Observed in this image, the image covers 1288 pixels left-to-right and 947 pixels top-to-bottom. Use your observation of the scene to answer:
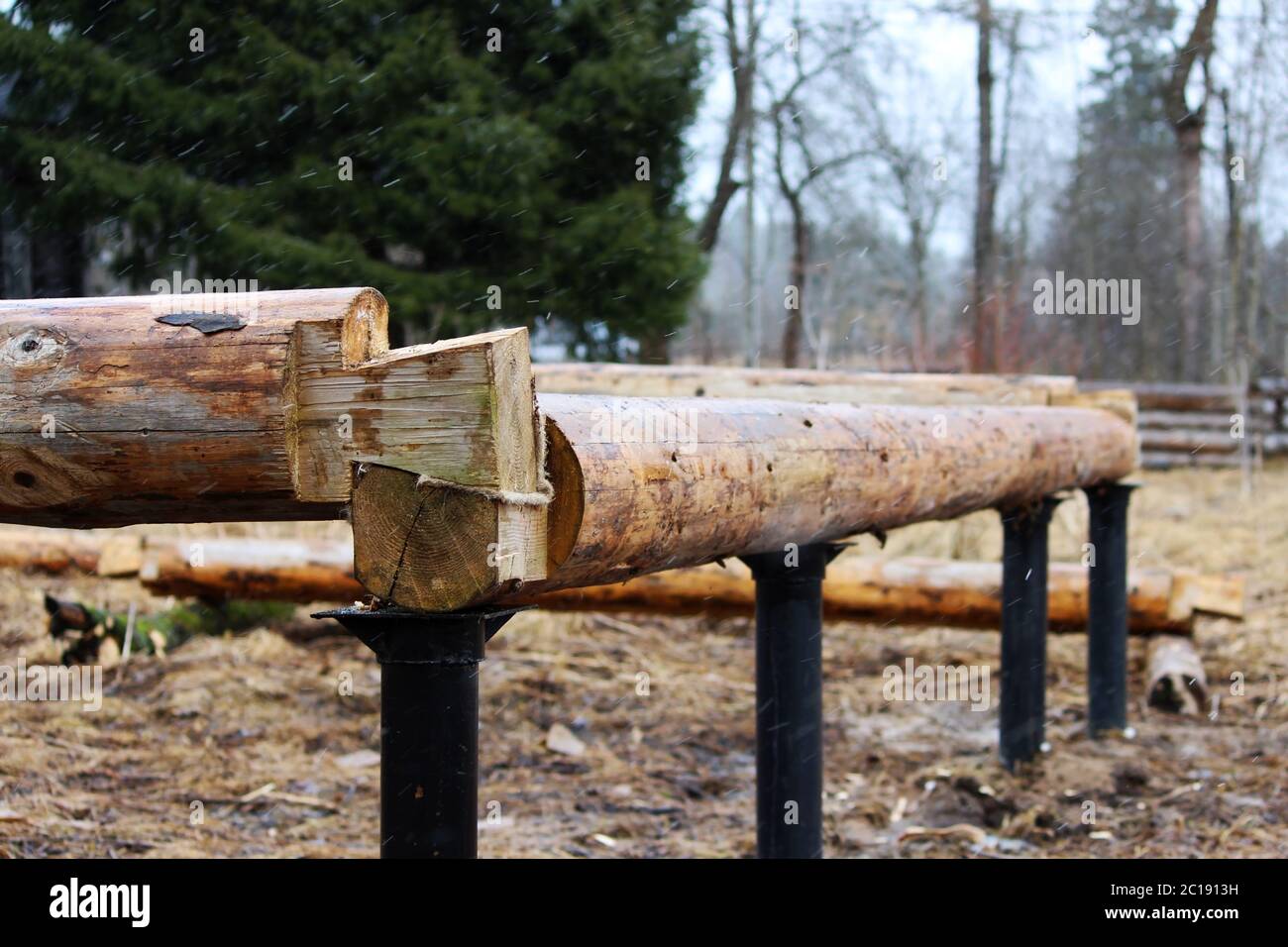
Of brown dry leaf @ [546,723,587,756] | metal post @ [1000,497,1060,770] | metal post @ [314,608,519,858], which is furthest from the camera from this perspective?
brown dry leaf @ [546,723,587,756]

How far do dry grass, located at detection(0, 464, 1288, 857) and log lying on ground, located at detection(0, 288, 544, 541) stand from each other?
2.50 meters

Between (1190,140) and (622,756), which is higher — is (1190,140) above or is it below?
above

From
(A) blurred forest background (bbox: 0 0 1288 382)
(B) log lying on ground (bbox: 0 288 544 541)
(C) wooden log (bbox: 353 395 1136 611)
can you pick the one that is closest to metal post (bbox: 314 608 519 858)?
(C) wooden log (bbox: 353 395 1136 611)

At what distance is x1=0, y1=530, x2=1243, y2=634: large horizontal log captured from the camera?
6680mm

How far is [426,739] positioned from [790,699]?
175 centimetres

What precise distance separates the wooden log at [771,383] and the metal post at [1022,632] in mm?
570

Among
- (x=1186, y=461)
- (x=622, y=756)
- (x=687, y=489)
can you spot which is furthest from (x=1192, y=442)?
(x=687, y=489)

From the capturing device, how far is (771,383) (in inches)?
213

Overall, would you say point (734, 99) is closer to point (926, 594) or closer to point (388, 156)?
point (388, 156)

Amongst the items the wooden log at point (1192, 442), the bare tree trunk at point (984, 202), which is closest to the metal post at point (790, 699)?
the bare tree trunk at point (984, 202)

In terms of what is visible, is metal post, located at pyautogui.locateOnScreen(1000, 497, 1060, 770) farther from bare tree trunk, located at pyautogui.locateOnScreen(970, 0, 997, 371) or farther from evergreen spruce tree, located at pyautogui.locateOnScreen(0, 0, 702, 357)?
bare tree trunk, located at pyautogui.locateOnScreen(970, 0, 997, 371)

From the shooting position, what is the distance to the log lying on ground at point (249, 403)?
1.89 m
